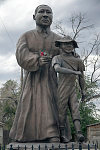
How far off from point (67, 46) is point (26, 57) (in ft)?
3.29

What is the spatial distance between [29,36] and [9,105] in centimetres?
2155

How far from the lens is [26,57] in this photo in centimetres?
656

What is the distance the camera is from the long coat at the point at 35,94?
6.36m

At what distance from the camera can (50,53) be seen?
6.96 m

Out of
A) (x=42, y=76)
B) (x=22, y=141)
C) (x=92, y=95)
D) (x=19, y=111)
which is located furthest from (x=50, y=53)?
(x=92, y=95)

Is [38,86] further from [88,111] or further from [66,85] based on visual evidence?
[88,111]

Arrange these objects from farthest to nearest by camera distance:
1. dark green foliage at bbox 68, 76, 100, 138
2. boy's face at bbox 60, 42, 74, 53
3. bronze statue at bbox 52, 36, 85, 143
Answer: dark green foliage at bbox 68, 76, 100, 138 < boy's face at bbox 60, 42, 74, 53 < bronze statue at bbox 52, 36, 85, 143

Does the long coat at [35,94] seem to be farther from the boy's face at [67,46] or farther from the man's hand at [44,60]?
the boy's face at [67,46]

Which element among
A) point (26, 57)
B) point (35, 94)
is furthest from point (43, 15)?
point (35, 94)

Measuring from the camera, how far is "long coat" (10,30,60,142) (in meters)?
6.36

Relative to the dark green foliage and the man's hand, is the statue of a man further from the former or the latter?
the dark green foliage

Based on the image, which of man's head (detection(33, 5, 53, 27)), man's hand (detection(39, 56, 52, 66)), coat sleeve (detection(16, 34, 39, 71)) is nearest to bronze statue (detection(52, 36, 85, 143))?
man's hand (detection(39, 56, 52, 66))

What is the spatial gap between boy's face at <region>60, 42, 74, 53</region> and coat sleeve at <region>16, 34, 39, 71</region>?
0.64 m

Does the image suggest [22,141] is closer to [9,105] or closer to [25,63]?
[25,63]
